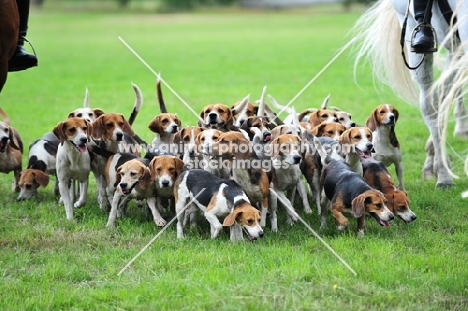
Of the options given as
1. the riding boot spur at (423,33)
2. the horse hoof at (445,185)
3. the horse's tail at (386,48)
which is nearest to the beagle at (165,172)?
the riding boot spur at (423,33)

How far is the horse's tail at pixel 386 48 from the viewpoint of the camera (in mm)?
9461

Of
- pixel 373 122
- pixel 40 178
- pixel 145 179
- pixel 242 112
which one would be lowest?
pixel 40 178

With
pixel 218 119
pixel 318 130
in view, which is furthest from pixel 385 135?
pixel 218 119

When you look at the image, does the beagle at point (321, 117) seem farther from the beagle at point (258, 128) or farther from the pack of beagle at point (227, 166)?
the beagle at point (258, 128)

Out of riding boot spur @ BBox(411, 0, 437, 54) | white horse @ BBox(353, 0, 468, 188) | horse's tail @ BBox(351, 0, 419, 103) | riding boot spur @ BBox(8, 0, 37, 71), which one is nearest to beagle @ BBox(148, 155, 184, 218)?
riding boot spur @ BBox(8, 0, 37, 71)

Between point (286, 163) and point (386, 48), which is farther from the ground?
point (386, 48)

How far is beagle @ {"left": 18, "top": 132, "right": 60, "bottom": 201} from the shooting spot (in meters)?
8.49

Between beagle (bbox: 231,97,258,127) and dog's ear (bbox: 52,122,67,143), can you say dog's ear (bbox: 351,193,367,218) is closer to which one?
beagle (bbox: 231,97,258,127)

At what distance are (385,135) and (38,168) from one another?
11.7ft

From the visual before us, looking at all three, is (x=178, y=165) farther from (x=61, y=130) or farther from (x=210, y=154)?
(x=61, y=130)

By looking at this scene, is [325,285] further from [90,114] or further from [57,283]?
[90,114]

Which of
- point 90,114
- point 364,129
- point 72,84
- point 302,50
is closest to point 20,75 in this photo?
point 72,84

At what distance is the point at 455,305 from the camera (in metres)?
5.07

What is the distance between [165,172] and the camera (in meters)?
7.25
